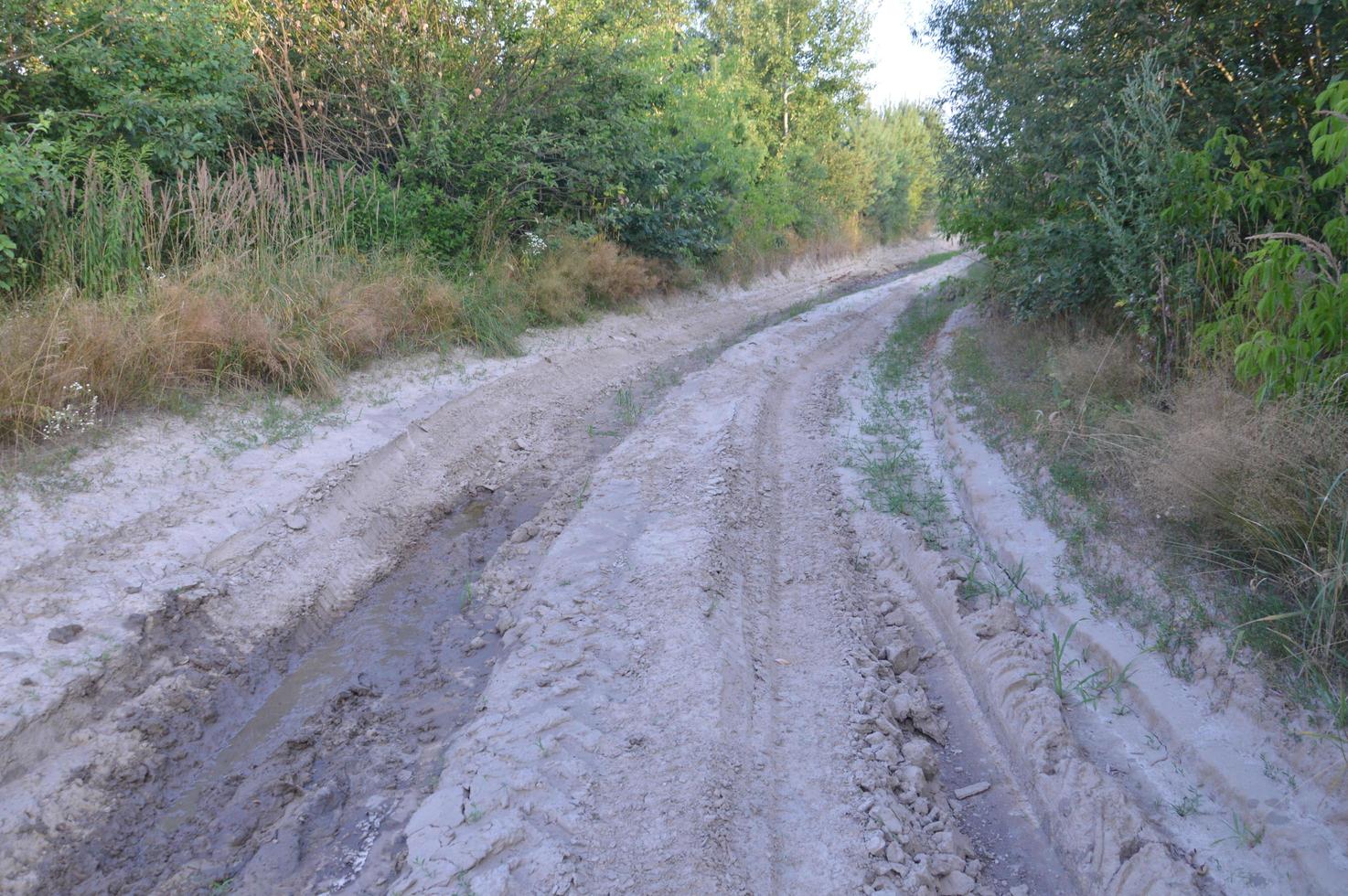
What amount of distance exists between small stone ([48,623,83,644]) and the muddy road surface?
0.27 ft

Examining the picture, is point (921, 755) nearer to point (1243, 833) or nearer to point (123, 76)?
point (1243, 833)

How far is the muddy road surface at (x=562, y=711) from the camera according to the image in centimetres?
322

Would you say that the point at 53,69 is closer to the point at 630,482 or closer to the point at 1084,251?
the point at 630,482

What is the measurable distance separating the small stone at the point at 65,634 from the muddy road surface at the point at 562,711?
0.27 ft

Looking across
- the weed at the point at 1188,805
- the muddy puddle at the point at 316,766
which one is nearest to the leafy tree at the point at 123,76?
the muddy puddle at the point at 316,766

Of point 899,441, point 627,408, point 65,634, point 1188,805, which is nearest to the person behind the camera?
point 1188,805

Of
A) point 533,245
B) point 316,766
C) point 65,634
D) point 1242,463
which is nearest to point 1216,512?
point 1242,463

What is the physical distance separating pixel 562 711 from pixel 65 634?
2467mm

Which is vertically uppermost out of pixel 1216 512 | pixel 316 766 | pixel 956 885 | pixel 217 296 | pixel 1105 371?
pixel 217 296

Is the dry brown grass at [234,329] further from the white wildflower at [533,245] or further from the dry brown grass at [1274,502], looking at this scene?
the dry brown grass at [1274,502]

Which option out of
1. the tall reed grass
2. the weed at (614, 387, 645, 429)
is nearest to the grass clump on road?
the weed at (614, 387, 645, 429)

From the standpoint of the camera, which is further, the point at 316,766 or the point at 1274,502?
the point at 1274,502

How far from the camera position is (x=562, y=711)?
12.8 feet

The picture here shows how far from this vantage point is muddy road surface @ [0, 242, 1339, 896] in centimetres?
322
